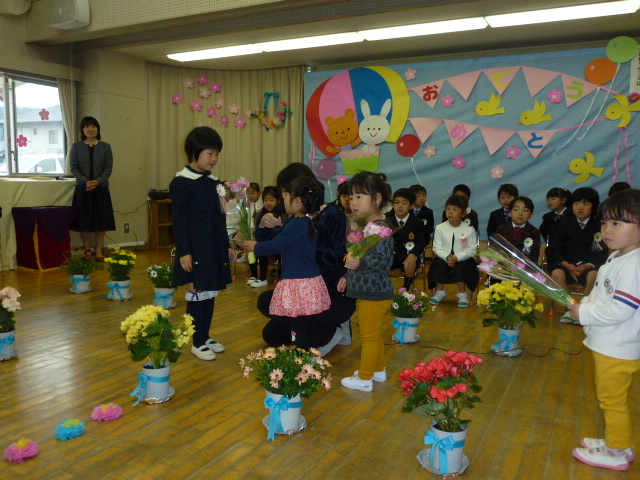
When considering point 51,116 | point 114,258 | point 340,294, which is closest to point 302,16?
point 114,258

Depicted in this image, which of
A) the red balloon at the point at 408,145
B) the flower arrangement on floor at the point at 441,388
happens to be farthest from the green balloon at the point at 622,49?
the flower arrangement on floor at the point at 441,388

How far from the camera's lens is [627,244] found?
6.43 feet

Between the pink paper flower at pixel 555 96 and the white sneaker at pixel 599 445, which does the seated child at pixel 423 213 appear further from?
the white sneaker at pixel 599 445

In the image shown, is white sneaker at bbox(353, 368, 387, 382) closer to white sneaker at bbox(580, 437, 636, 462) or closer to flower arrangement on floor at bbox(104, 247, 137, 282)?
white sneaker at bbox(580, 437, 636, 462)

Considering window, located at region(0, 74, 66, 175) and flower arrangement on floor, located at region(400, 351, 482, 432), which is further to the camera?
window, located at region(0, 74, 66, 175)

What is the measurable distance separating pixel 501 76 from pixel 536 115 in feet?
2.17

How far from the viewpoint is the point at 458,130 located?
6.83 m

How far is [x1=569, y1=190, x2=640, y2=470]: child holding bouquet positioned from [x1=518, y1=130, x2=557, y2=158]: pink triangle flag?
476 cm

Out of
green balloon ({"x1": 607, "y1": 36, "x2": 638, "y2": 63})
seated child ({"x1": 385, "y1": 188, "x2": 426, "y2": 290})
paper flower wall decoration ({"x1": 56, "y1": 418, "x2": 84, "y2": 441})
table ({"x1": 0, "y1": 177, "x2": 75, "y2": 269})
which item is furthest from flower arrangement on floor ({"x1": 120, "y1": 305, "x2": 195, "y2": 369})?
green balloon ({"x1": 607, "y1": 36, "x2": 638, "y2": 63})

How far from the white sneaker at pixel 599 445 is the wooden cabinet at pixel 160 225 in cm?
669

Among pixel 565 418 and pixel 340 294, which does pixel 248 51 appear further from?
pixel 565 418

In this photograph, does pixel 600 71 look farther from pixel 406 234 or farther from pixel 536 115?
pixel 406 234

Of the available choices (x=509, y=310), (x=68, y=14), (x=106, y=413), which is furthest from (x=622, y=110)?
(x=68, y=14)

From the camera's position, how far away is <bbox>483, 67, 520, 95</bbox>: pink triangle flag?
21.2 ft
